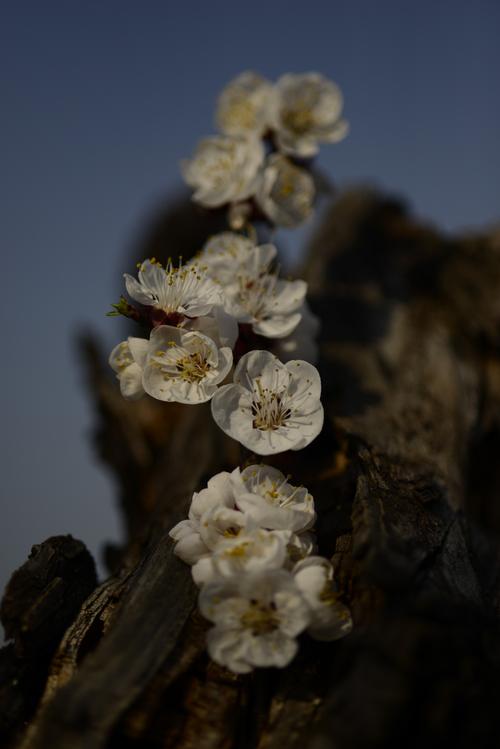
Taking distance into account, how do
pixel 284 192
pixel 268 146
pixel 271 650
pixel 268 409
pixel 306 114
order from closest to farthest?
pixel 271 650 → pixel 268 409 → pixel 284 192 → pixel 306 114 → pixel 268 146

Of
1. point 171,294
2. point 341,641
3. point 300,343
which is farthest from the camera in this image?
point 300,343

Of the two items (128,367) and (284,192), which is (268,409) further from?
(284,192)

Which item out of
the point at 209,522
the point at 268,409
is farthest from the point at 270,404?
the point at 209,522

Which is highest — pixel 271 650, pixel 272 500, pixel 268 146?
pixel 268 146

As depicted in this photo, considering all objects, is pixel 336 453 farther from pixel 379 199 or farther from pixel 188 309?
pixel 379 199

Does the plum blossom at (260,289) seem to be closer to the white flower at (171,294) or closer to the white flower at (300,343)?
the white flower at (300,343)

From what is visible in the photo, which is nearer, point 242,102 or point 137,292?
point 137,292
